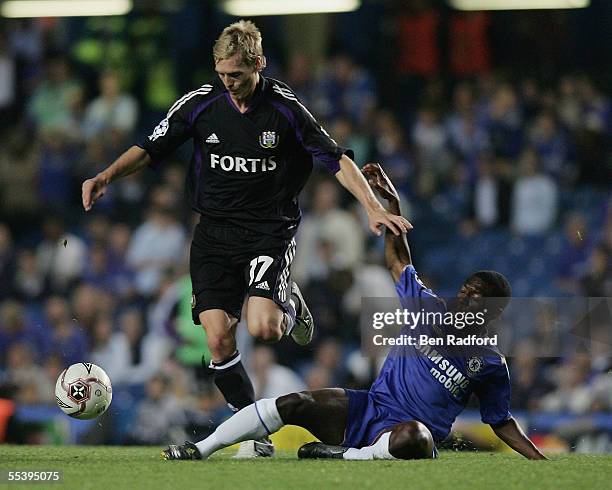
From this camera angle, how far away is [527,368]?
9594 mm

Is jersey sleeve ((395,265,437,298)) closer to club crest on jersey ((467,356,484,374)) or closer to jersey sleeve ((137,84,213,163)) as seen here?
club crest on jersey ((467,356,484,374))

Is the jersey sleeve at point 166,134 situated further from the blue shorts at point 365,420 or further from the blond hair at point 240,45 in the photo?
the blue shorts at point 365,420

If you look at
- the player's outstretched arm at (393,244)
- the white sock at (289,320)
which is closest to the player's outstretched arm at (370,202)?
the player's outstretched arm at (393,244)

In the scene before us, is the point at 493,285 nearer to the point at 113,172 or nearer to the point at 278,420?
the point at 278,420

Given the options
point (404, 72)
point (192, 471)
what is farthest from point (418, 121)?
point (192, 471)

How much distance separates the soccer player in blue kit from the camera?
605 centimetres

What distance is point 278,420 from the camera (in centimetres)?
606

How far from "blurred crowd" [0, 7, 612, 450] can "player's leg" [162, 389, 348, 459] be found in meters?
3.31

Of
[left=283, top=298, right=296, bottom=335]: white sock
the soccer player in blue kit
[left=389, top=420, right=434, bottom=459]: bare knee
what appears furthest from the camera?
[left=283, top=298, right=296, bottom=335]: white sock

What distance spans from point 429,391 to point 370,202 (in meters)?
1.00

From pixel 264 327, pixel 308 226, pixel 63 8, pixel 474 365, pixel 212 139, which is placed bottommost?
pixel 308 226
